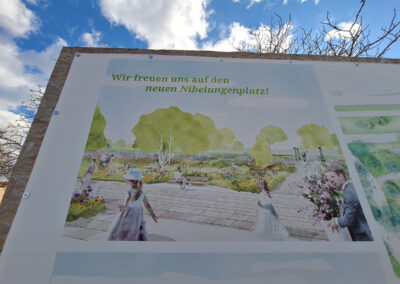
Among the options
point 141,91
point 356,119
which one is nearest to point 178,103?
point 141,91

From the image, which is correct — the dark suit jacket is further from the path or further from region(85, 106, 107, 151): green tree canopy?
region(85, 106, 107, 151): green tree canopy

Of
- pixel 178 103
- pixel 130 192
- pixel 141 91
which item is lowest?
pixel 130 192

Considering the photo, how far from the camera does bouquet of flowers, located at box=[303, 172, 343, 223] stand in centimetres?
157

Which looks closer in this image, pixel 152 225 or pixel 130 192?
pixel 152 225

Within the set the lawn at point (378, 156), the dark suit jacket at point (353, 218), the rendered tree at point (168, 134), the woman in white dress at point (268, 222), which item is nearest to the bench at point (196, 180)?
the rendered tree at point (168, 134)

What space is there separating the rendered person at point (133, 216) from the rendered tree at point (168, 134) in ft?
0.88

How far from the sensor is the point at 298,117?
193 cm

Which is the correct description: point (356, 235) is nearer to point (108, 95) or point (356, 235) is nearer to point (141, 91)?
point (141, 91)

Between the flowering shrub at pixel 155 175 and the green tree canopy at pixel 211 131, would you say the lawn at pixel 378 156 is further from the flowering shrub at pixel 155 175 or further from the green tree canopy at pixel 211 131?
the flowering shrub at pixel 155 175

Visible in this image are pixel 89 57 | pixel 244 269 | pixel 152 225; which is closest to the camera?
pixel 244 269

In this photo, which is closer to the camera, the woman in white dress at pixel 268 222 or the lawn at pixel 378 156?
the woman in white dress at pixel 268 222

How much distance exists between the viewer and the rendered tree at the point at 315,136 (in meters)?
1.82

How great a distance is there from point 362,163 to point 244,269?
4.83 ft

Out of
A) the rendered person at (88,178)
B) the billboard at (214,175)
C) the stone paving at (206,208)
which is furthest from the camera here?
the rendered person at (88,178)
